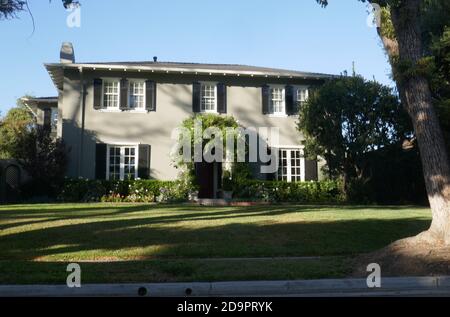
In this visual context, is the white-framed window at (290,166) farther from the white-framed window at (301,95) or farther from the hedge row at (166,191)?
the white-framed window at (301,95)

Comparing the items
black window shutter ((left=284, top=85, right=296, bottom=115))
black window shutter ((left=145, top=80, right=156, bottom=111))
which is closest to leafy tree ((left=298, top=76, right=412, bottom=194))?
black window shutter ((left=284, top=85, right=296, bottom=115))

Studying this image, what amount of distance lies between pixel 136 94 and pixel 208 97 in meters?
3.37

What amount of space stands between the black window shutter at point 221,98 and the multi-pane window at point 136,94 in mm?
3506

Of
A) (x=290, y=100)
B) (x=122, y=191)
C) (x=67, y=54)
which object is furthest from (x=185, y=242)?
(x=67, y=54)

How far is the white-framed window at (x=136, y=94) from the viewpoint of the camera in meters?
24.1

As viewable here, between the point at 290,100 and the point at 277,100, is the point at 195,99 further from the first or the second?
the point at 290,100

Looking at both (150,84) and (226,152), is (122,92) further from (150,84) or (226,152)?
(226,152)

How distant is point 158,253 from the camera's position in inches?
399

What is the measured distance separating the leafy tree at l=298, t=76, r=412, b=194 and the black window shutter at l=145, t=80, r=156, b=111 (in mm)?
7083

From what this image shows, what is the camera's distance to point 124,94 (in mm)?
23953

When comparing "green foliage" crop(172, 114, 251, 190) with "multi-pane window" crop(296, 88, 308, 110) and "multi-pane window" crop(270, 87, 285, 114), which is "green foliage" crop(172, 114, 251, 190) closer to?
"multi-pane window" crop(270, 87, 285, 114)

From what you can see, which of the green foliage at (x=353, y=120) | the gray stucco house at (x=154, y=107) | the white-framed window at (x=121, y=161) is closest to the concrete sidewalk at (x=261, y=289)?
the green foliage at (x=353, y=120)

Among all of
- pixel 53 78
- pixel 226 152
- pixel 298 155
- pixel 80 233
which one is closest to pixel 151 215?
pixel 80 233

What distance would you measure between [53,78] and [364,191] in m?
15.6
